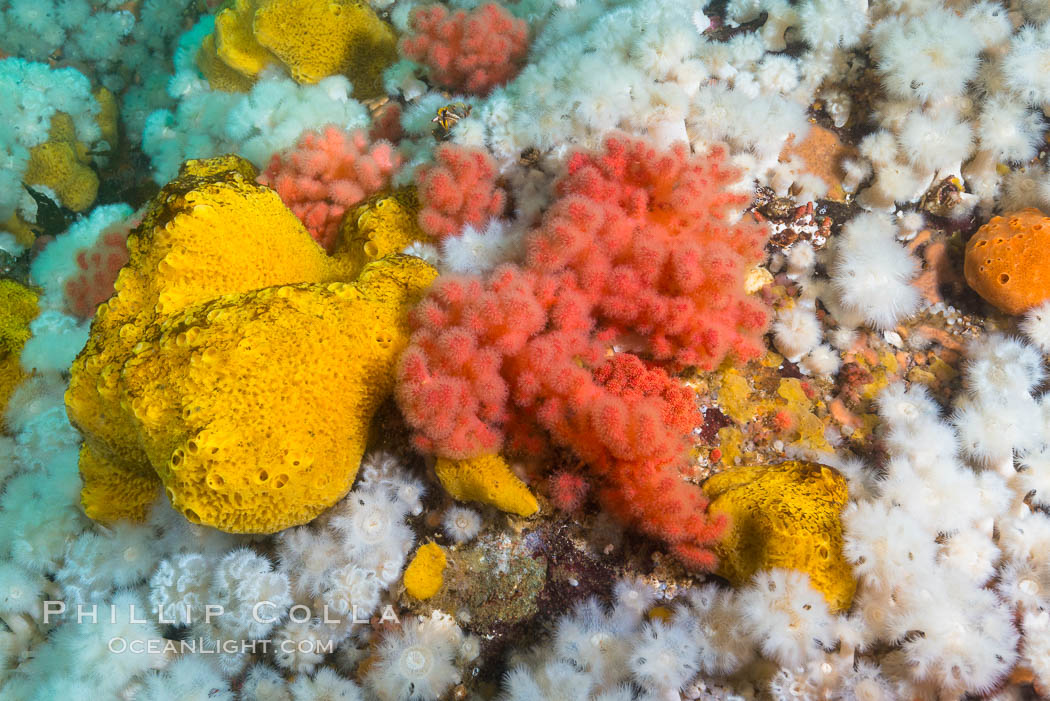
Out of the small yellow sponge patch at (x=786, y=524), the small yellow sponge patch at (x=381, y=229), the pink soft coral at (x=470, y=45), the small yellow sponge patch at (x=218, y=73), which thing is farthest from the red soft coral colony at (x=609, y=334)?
the small yellow sponge patch at (x=218, y=73)

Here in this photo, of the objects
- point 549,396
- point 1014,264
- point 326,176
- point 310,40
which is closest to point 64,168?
point 310,40

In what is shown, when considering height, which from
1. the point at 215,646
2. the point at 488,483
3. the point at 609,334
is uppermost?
the point at 609,334

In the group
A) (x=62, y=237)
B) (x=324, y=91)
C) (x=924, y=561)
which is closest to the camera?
(x=924, y=561)

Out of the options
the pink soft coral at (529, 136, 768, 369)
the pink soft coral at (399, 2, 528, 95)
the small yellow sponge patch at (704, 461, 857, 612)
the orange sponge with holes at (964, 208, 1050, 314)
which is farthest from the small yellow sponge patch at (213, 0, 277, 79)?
the orange sponge with holes at (964, 208, 1050, 314)

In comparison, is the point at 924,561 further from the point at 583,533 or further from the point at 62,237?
the point at 62,237

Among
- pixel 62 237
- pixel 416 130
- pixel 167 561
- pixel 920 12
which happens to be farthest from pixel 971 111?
pixel 62 237

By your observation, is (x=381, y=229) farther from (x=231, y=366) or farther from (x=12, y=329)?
(x=12, y=329)
